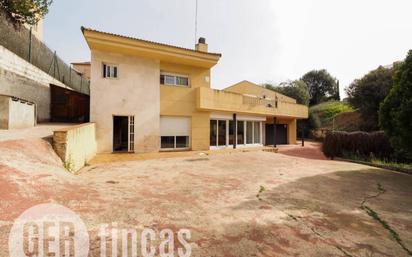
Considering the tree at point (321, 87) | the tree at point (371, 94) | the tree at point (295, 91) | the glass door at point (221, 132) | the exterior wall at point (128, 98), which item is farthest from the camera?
the tree at point (321, 87)

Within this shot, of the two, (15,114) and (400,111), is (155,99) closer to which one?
(15,114)

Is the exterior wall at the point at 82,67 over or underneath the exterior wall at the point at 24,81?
over

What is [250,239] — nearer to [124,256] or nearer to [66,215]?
[124,256]

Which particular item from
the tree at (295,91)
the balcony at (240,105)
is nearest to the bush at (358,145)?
the balcony at (240,105)

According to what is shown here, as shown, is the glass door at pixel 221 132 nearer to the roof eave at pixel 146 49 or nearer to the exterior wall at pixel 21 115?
the roof eave at pixel 146 49

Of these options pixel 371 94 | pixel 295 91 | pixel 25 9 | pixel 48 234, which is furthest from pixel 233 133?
pixel 295 91

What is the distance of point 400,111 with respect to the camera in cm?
734

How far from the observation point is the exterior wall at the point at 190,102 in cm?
1409

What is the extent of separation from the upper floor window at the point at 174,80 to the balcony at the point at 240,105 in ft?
4.08

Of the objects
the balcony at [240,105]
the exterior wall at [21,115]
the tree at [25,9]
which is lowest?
the exterior wall at [21,115]

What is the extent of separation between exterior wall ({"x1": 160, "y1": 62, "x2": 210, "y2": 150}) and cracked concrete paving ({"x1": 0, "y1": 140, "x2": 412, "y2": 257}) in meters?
8.27

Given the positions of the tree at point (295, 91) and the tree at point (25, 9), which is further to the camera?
the tree at point (295, 91)

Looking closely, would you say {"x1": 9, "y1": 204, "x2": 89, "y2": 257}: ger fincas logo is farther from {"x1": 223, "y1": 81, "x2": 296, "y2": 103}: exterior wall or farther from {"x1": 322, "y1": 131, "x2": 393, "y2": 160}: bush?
{"x1": 223, "y1": 81, "x2": 296, "y2": 103}: exterior wall

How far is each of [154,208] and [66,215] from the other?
136 cm
